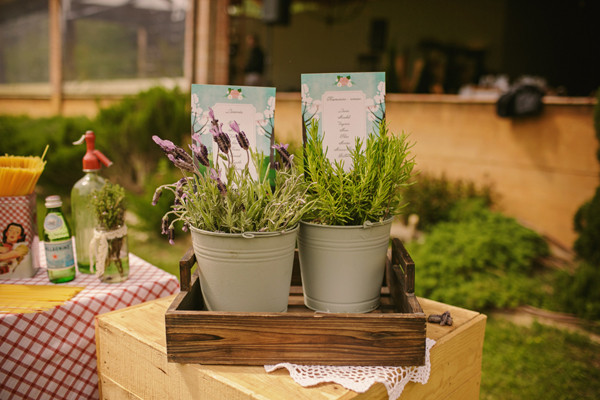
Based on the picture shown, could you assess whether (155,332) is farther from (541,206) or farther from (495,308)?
(541,206)

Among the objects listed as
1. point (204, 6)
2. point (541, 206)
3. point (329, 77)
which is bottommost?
point (541, 206)

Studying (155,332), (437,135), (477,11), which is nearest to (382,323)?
(155,332)

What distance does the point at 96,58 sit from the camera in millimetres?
8883

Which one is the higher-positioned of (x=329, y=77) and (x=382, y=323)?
(x=329, y=77)

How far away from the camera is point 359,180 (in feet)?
3.17

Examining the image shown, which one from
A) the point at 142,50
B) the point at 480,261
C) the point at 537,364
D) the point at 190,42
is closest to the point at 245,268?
the point at 537,364

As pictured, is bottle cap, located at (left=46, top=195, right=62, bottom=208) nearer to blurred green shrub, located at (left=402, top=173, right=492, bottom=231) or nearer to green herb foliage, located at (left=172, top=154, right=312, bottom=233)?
green herb foliage, located at (left=172, top=154, right=312, bottom=233)

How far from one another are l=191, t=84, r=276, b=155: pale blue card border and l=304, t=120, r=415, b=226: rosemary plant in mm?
104

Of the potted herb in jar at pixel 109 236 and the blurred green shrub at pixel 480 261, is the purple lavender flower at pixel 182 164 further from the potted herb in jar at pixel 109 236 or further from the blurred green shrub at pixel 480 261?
the blurred green shrub at pixel 480 261

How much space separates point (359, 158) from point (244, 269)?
31 centimetres

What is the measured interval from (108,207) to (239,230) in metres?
0.56

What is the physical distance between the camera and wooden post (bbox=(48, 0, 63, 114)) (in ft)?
28.3

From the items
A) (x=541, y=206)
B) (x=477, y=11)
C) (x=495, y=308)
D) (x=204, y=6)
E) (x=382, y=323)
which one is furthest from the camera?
(x=477, y=11)

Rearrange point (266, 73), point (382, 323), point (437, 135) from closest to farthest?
point (382, 323) → point (437, 135) → point (266, 73)
